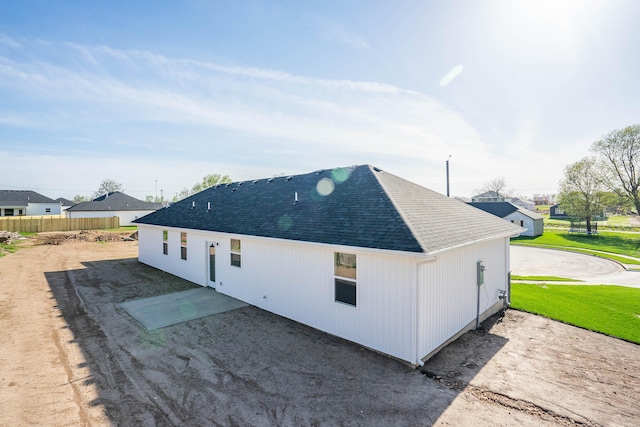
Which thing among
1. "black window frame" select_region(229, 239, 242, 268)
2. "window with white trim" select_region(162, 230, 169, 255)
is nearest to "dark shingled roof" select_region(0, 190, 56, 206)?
"window with white trim" select_region(162, 230, 169, 255)

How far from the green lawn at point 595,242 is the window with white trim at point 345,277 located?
33676mm

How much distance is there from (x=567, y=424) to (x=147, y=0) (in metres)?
15.2

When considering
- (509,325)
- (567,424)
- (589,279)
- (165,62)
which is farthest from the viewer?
(589,279)

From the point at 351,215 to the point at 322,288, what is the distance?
226cm

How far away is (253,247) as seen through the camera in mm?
10578

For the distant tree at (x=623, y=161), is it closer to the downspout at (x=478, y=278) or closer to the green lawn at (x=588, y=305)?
the green lawn at (x=588, y=305)

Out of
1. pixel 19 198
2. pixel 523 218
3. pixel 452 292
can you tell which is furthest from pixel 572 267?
pixel 19 198

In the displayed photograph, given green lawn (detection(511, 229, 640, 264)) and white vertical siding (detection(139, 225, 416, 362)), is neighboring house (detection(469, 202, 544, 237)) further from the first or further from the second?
white vertical siding (detection(139, 225, 416, 362))

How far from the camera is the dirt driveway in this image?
4.95 metres

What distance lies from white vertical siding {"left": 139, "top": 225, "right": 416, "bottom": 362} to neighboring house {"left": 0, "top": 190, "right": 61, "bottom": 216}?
188 ft

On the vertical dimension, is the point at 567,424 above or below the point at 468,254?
below

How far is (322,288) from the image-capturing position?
8.31 meters

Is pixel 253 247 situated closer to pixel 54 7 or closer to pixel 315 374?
pixel 315 374

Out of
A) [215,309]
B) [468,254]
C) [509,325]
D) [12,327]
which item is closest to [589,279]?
[509,325]
